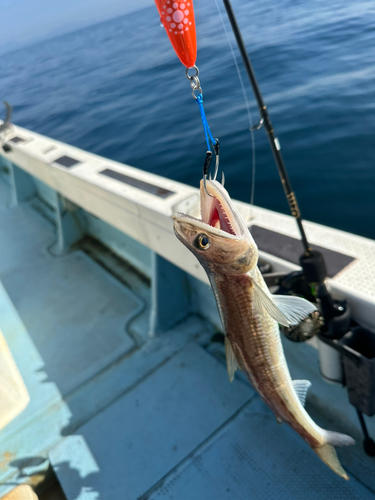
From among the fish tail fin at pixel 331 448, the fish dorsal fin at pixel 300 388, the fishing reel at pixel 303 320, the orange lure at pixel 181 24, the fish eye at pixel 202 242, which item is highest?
the orange lure at pixel 181 24

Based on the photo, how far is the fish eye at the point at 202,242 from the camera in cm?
146

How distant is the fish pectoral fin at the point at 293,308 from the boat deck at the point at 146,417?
4.64ft

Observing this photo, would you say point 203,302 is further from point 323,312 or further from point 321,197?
point 321,197

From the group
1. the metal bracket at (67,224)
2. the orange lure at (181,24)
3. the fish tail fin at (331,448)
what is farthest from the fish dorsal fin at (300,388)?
the metal bracket at (67,224)

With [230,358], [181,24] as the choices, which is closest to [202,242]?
[230,358]

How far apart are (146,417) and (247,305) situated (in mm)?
2144

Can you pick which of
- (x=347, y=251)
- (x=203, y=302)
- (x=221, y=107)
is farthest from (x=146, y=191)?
(x=221, y=107)

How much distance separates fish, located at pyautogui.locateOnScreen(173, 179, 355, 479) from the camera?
146 cm

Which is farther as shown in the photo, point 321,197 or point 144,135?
point 144,135

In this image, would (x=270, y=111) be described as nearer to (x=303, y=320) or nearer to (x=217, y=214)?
(x=303, y=320)

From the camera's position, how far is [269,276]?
241cm

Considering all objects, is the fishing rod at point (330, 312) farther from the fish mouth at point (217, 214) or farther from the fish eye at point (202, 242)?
the fish eye at point (202, 242)

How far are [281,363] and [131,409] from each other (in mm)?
2081

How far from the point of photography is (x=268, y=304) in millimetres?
1560
